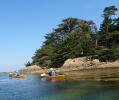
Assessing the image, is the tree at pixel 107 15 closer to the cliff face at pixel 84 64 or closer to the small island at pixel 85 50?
the small island at pixel 85 50

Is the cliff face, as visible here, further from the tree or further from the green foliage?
the tree

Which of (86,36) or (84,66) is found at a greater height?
(86,36)

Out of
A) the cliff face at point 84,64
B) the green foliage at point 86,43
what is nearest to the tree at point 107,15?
the green foliage at point 86,43

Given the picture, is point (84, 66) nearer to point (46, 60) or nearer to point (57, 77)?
point (46, 60)

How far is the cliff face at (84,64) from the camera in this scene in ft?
278

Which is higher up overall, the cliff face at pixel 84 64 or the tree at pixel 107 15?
the tree at pixel 107 15

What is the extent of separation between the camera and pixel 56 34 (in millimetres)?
120125

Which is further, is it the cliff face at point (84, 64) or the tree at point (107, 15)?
the tree at point (107, 15)

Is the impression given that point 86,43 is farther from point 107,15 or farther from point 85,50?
point 107,15

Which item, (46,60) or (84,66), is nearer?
(84,66)

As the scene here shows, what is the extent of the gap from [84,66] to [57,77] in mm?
28442

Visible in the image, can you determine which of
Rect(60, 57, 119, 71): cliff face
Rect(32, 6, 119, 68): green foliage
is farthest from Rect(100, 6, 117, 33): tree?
Rect(60, 57, 119, 71): cliff face

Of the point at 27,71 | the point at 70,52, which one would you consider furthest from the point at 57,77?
the point at 27,71

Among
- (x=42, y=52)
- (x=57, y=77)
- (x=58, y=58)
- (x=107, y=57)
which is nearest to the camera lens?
(x=57, y=77)
